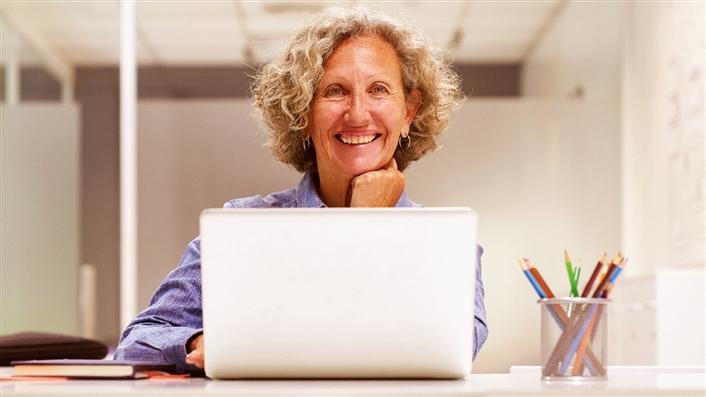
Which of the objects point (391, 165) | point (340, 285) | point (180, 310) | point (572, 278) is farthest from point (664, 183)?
point (340, 285)

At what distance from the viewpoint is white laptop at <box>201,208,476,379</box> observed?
1070mm

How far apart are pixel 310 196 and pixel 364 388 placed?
2.83 feet

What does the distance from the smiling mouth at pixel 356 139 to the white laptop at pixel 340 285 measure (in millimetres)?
703

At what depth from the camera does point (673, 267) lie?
12.7ft

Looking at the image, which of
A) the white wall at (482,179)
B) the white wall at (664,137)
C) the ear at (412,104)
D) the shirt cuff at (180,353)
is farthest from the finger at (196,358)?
the white wall at (482,179)

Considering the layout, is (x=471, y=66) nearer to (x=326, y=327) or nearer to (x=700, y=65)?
(x=700, y=65)

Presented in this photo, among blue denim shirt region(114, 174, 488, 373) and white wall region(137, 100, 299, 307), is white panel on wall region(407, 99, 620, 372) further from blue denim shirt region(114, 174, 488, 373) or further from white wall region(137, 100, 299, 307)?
blue denim shirt region(114, 174, 488, 373)

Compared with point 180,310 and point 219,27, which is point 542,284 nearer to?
point 180,310

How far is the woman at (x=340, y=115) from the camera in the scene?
169cm

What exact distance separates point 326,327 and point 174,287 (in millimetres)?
663

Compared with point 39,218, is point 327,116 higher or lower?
higher

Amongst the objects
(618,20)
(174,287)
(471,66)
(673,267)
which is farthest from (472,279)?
(471,66)

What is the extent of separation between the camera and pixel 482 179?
16.7 ft

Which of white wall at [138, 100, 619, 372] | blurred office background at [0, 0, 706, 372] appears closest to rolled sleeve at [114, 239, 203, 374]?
blurred office background at [0, 0, 706, 372]
